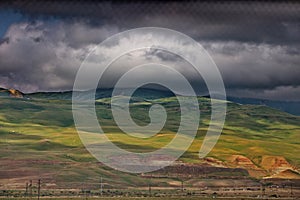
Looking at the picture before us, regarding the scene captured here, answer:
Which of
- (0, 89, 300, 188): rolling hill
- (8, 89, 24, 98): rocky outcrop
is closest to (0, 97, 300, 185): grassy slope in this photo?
(0, 89, 300, 188): rolling hill

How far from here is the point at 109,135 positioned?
1939 inches

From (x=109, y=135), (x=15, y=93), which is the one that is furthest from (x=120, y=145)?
(x=15, y=93)

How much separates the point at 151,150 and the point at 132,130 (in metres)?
12.5

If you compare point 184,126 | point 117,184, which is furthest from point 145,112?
point 117,184

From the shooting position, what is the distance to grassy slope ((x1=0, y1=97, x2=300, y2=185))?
40.4 meters

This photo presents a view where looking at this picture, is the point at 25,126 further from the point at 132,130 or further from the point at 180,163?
the point at 180,163

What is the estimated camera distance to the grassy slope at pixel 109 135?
40.4 metres

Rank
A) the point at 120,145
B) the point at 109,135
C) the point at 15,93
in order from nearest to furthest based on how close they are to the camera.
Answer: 1. the point at 120,145
2. the point at 109,135
3. the point at 15,93

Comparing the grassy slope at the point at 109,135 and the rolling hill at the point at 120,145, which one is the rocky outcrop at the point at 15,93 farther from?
the rolling hill at the point at 120,145

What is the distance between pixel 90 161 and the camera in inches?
1590

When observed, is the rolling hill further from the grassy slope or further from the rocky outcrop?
the rocky outcrop

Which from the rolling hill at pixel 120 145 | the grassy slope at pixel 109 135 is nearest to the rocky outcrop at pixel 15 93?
the grassy slope at pixel 109 135

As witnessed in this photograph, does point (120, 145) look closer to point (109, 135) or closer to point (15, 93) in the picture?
point (109, 135)

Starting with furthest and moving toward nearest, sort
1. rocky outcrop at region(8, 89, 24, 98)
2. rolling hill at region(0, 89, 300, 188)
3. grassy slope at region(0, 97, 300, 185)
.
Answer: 1. rocky outcrop at region(8, 89, 24, 98)
2. grassy slope at region(0, 97, 300, 185)
3. rolling hill at region(0, 89, 300, 188)
